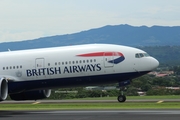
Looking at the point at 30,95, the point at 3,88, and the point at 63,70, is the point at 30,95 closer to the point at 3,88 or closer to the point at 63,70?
the point at 63,70

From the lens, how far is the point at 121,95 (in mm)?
39625

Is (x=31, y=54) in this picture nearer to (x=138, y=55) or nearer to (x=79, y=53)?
(x=79, y=53)

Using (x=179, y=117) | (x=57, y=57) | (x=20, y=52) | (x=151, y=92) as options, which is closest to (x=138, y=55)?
(x=57, y=57)

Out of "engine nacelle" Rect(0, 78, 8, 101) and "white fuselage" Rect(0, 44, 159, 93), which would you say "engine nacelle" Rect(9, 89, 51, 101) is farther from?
"engine nacelle" Rect(0, 78, 8, 101)

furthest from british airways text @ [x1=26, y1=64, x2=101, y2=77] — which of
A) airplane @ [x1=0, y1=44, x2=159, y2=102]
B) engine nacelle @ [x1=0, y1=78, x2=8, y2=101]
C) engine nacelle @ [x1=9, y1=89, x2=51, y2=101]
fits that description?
engine nacelle @ [x1=0, y1=78, x2=8, y2=101]

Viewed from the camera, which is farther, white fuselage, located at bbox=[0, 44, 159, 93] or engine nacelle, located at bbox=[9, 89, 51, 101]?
engine nacelle, located at bbox=[9, 89, 51, 101]

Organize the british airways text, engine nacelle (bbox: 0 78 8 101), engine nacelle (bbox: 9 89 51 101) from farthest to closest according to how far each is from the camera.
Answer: engine nacelle (bbox: 9 89 51 101) < the british airways text < engine nacelle (bbox: 0 78 8 101)

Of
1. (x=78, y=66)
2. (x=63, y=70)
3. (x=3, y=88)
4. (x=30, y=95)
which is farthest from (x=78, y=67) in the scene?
(x=3, y=88)

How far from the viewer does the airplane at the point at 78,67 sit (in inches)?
1540

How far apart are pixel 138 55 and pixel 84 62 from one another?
4.07m

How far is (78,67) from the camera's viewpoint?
39125mm

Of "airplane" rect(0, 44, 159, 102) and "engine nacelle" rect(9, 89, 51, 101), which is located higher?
"airplane" rect(0, 44, 159, 102)

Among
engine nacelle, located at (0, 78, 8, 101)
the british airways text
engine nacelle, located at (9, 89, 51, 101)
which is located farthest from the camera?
engine nacelle, located at (9, 89, 51, 101)

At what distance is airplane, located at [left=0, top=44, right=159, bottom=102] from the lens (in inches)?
1540
